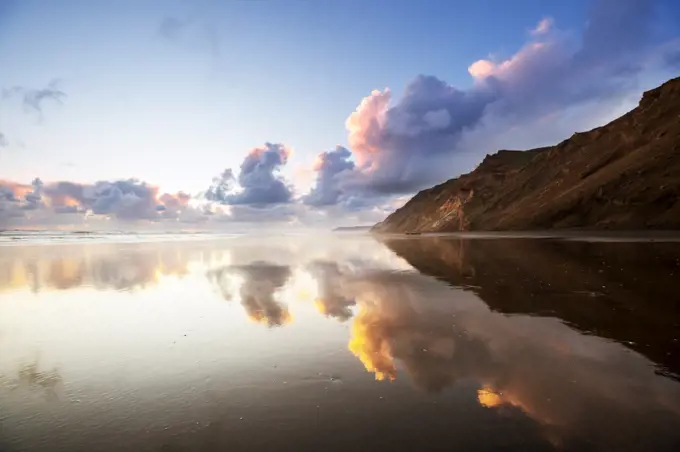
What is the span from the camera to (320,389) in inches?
278

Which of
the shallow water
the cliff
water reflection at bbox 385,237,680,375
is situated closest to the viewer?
the shallow water

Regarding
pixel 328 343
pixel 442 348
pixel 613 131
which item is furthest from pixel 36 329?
pixel 613 131

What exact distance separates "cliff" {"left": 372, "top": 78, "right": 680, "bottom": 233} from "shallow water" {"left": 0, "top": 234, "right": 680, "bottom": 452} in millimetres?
85471

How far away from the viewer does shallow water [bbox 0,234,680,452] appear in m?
5.47

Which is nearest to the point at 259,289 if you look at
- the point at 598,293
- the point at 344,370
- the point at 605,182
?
the point at 344,370

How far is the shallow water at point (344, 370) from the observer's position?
5.47 meters

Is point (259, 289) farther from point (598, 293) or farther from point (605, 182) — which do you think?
point (605, 182)

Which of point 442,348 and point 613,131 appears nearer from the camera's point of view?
point 442,348

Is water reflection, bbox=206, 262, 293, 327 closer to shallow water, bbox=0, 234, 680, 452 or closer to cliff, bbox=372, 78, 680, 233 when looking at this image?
shallow water, bbox=0, 234, 680, 452

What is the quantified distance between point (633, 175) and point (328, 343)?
107493 millimetres

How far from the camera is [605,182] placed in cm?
9650

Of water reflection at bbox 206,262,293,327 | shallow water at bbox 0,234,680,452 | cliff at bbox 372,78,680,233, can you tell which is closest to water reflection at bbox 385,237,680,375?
shallow water at bbox 0,234,680,452

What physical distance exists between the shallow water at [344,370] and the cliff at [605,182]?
85471 mm

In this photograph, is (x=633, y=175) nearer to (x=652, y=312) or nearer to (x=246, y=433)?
(x=652, y=312)
